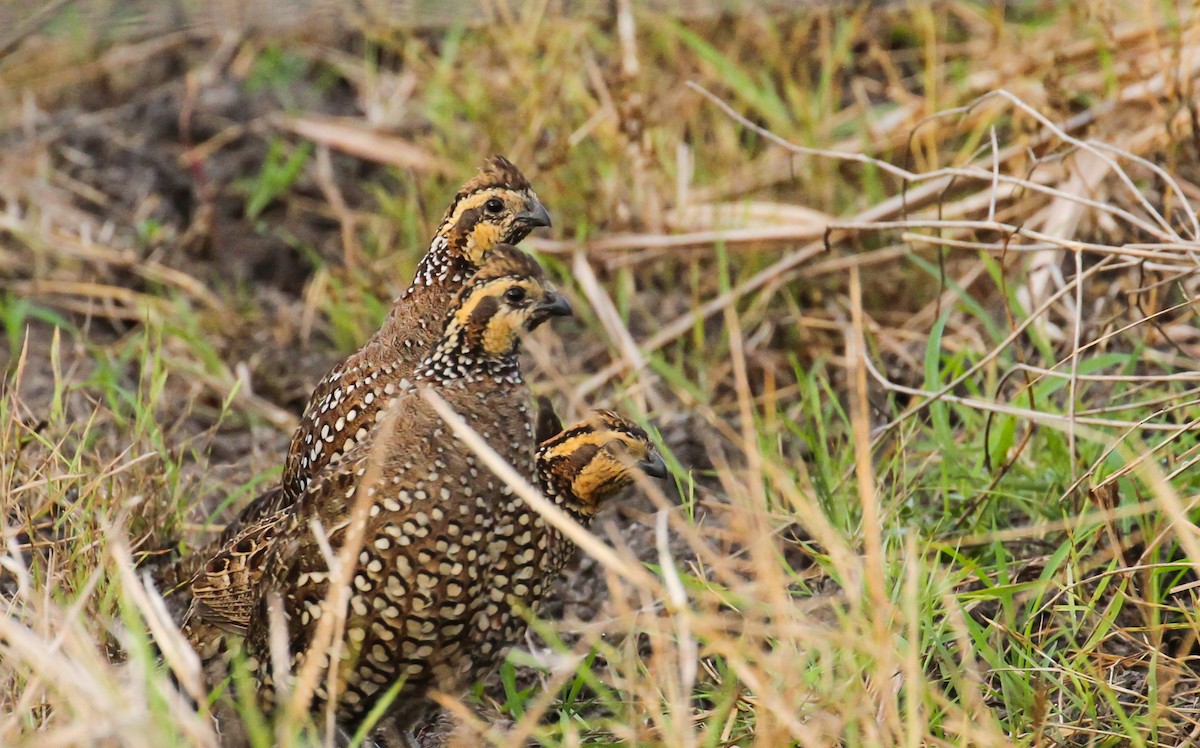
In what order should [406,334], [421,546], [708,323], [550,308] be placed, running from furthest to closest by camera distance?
[708,323] < [406,334] < [550,308] < [421,546]

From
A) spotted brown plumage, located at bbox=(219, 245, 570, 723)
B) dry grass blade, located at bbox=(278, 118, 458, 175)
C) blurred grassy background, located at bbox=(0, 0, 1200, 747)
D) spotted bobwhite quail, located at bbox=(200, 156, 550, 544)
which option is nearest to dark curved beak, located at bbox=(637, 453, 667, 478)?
blurred grassy background, located at bbox=(0, 0, 1200, 747)

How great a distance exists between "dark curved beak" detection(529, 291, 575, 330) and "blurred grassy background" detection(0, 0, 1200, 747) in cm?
56

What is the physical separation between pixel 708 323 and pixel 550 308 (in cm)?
223

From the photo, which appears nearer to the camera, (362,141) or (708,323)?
(708,323)

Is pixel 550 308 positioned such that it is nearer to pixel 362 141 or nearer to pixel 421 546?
pixel 421 546

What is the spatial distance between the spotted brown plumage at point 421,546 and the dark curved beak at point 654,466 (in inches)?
14.0

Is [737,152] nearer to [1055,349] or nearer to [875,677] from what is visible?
[1055,349]

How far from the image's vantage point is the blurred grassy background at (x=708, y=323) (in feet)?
11.2

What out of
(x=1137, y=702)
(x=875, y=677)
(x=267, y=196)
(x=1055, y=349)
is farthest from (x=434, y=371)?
(x=267, y=196)

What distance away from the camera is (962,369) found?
528 cm

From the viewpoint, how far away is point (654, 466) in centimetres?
404

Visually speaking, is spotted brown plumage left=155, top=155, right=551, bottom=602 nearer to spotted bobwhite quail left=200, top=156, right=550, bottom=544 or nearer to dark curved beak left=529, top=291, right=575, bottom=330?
spotted bobwhite quail left=200, top=156, right=550, bottom=544

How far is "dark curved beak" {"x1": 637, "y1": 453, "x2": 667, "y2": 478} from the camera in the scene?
403cm

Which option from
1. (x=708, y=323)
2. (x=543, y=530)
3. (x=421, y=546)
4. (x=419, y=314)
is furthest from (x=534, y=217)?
(x=708, y=323)
